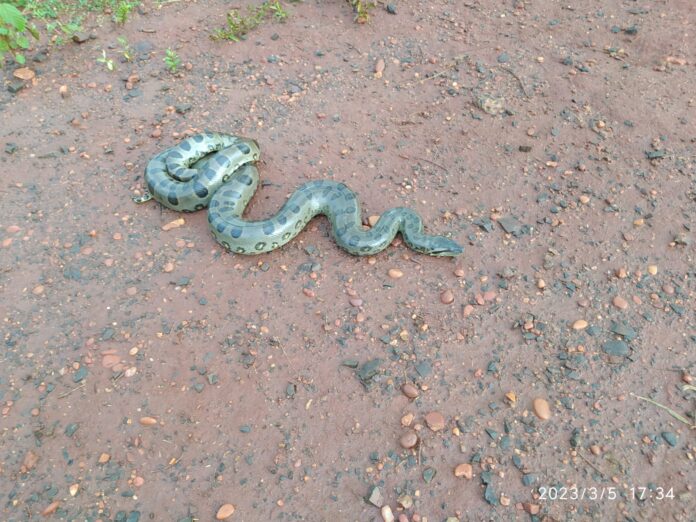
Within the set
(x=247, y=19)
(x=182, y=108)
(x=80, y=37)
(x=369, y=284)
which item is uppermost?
(x=247, y=19)

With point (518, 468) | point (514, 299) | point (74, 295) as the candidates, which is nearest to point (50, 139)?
point (74, 295)

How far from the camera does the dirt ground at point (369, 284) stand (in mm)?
4531

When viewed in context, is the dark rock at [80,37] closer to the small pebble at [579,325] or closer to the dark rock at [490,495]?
the small pebble at [579,325]

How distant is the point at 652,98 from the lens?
25.7ft

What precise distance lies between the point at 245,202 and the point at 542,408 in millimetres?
4584

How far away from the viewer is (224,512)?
431 centimetres

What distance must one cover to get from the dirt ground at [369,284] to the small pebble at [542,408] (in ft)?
0.07

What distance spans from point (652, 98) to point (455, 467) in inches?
276

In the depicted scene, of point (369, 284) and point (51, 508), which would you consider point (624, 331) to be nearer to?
point (369, 284)

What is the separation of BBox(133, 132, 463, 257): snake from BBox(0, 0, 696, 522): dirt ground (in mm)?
217

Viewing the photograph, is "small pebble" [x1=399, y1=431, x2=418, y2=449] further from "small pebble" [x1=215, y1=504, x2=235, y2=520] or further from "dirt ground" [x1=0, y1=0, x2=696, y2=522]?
Answer: "small pebble" [x1=215, y1=504, x2=235, y2=520]

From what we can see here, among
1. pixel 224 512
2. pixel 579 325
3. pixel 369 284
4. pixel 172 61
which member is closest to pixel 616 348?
pixel 579 325

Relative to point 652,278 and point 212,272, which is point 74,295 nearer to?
point 212,272

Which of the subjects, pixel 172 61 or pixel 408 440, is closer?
pixel 408 440
